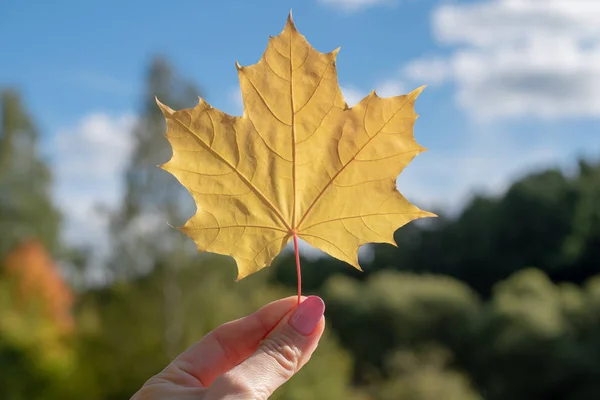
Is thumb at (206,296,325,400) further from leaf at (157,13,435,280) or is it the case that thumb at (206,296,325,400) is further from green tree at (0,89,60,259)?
green tree at (0,89,60,259)

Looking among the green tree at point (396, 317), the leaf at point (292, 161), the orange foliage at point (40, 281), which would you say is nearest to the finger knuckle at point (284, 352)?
the leaf at point (292, 161)

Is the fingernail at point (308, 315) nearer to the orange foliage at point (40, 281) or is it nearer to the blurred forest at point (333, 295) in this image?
the blurred forest at point (333, 295)

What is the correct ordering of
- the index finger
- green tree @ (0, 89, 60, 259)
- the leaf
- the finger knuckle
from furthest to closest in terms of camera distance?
green tree @ (0, 89, 60, 259) < the index finger < the finger knuckle < the leaf

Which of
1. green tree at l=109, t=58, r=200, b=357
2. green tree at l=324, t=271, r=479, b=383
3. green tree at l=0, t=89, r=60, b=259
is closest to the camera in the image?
green tree at l=109, t=58, r=200, b=357

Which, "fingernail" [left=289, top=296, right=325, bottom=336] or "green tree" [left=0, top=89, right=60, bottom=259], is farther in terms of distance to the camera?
"green tree" [left=0, top=89, right=60, bottom=259]

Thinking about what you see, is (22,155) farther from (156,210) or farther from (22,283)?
(156,210)

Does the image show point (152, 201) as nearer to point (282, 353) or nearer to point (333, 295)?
point (282, 353)

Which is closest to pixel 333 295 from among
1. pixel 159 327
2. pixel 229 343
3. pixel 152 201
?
pixel 159 327

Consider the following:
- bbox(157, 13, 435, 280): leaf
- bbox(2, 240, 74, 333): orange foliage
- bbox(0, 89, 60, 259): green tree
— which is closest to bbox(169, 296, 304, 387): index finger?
bbox(157, 13, 435, 280): leaf
